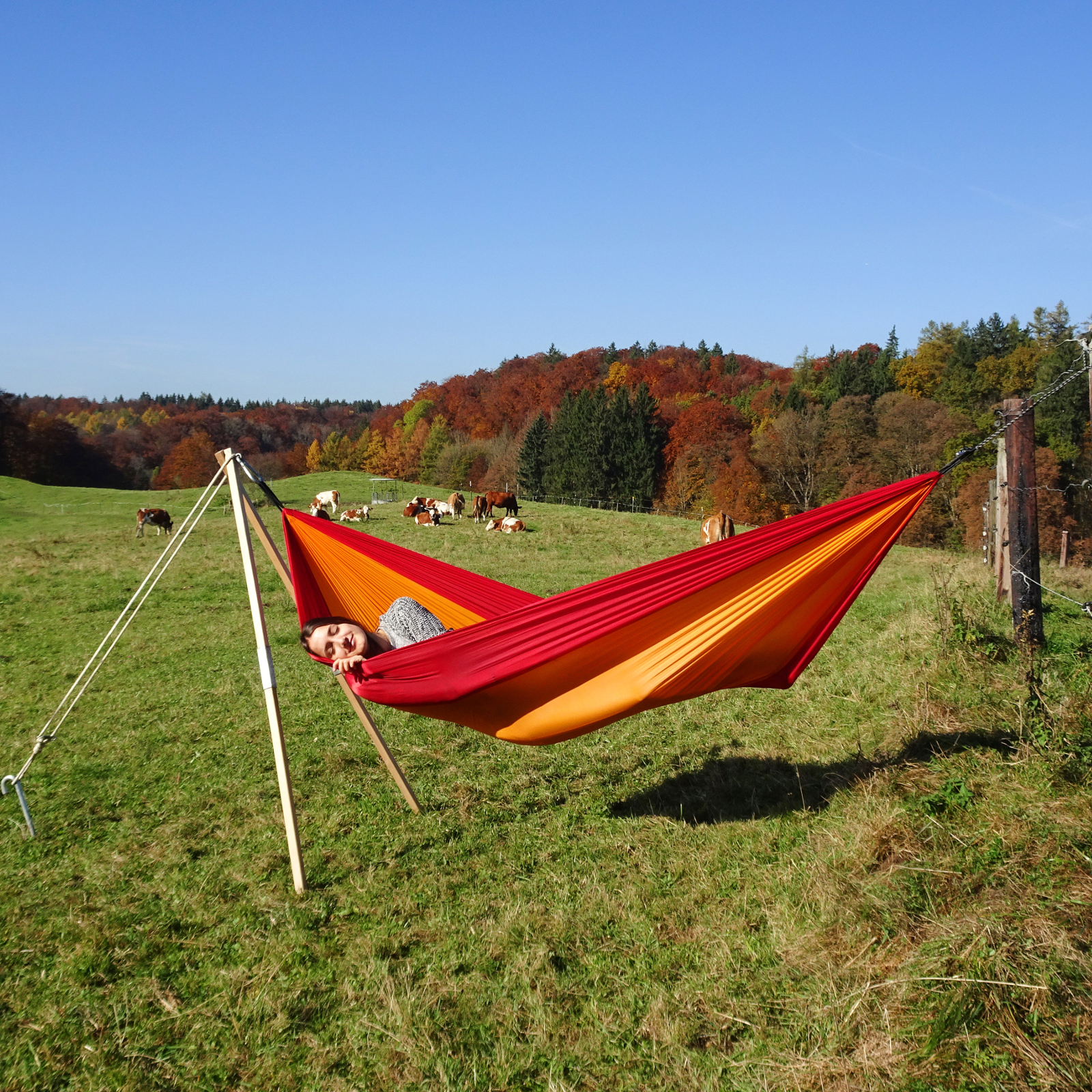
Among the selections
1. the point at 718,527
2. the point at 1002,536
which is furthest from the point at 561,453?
the point at 1002,536

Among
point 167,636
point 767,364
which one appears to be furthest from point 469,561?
point 767,364

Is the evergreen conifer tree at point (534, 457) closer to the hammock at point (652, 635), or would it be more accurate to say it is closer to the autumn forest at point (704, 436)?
the autumn forest at point (704, 436)

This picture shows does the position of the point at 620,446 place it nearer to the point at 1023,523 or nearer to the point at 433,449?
the point at 433,449

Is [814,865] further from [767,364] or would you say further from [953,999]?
[767,364]

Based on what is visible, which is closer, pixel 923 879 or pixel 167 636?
pixel 923 879

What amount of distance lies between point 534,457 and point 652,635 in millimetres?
45671

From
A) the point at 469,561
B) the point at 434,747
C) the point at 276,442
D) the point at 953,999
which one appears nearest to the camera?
the point at 953,999

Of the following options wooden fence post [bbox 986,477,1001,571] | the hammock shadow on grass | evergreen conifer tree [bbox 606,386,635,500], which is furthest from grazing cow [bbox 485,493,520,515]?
evergreen conifer tree [bbox 606,386,635,500]

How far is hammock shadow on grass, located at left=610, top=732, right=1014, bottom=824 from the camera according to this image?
380 cm

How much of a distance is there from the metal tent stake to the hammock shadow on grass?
1563 mm

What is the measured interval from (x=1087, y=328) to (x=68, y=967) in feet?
15.7

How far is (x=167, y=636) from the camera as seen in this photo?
8508 mm

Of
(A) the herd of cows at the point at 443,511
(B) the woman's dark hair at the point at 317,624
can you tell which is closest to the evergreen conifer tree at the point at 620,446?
(A) the herd of cows at the point at 443,511

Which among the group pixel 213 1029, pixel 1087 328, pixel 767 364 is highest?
pixel 767 364
